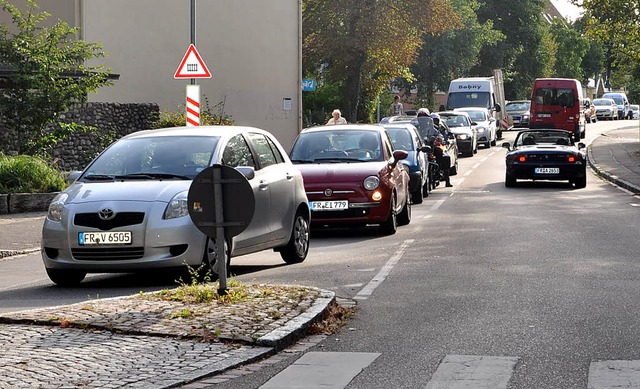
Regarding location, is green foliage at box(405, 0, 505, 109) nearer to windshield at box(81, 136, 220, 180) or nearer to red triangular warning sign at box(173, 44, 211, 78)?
red triangular warning sign at box(173, 44, 211, 78)

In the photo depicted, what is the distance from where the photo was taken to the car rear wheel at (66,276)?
41.8ft

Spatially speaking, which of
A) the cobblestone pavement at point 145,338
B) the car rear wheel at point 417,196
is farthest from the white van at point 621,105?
the cobblestone pavement at point 145,338

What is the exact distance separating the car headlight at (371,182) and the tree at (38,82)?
9035mm

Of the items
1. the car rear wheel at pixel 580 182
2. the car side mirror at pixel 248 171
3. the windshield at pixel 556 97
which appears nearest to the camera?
the car side mirror at pixel 248 171

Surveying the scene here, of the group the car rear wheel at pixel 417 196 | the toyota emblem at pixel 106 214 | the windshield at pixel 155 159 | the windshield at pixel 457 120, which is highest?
the windshield at pixel 155 159

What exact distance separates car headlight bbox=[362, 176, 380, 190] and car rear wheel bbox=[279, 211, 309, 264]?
3.30 m

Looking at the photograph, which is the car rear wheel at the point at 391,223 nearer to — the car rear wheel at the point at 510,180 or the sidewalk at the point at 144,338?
the sidewalk at the point at 144,338

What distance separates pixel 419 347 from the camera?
28.9 feet

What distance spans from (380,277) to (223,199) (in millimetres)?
3233

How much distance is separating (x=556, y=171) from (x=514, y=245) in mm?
14784

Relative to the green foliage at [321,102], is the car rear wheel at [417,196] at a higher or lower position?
lower

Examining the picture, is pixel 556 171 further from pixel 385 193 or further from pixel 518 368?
pixel 518 368

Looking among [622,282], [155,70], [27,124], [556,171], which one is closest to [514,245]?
[622,282]

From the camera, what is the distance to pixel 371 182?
18.4 metres
